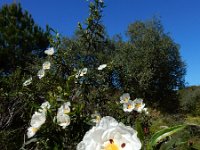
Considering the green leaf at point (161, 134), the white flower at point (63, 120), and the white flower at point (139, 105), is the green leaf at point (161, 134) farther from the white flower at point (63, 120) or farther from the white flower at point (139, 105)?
the white flower at point (139, 105)

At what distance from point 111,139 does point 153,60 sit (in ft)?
71.6

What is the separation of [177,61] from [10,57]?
369 inches

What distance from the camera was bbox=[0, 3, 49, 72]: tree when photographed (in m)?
20.7

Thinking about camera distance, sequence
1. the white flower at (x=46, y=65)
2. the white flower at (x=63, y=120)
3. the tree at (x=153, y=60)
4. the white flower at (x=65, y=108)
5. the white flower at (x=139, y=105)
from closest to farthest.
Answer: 1. the white flower at (x=63, y=120)
2. the white flower at (x=65, y=108)
3. the white flower at (x=46, y=65)
4. the white flower at (x=139, y=105)
5. the tree at (x=153, y=60)

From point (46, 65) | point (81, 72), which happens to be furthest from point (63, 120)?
point (46, 65)

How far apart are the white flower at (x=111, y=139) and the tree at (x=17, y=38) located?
→ 19146 millimetres

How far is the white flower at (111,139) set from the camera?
4.29ft

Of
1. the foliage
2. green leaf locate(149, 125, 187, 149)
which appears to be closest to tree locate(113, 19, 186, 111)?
the foliage

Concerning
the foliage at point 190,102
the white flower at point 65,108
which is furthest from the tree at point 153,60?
the white flower at point 65,108

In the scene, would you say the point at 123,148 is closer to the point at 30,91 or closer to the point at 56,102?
the point at 56,102

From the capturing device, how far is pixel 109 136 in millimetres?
1312

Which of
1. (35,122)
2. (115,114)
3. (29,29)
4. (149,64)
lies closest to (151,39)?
(149,64)

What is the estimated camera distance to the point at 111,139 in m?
1.31

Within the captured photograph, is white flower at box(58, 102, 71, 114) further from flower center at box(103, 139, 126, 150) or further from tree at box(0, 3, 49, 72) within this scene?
tree at box(0, 3, 49, 72)
